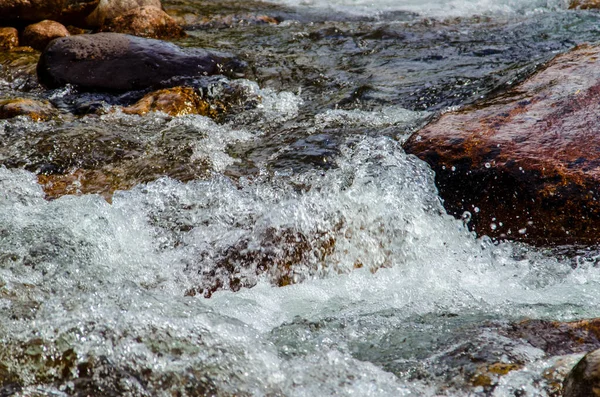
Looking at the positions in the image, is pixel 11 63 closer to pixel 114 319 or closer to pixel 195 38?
pixel 195 38

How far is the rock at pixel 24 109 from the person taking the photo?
216 inches

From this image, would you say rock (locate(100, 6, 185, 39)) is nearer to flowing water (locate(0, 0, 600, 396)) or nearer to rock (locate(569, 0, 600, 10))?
flowing water (locate(0, 0, 600, 396))

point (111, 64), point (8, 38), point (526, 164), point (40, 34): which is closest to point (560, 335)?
point (526, 164)

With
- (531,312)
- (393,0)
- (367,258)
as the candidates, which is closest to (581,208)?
(531,312)

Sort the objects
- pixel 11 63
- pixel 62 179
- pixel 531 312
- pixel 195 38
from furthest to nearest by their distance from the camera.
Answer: pixel 195 38, pixel 11 63, pixel 62 179, pixel 531 312

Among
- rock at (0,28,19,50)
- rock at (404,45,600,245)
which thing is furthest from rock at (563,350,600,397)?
rock at (0,28,19,50)

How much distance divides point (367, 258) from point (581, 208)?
1226mm

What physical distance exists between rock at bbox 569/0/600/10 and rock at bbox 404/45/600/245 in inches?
241

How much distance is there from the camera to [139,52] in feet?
21.0

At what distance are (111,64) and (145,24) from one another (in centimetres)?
232

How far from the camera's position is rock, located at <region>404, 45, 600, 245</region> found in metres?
3.61

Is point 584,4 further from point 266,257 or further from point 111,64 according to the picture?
point 266,257

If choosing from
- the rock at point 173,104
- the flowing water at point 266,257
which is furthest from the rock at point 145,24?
the rock at point 173,104

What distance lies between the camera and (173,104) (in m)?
5.82
